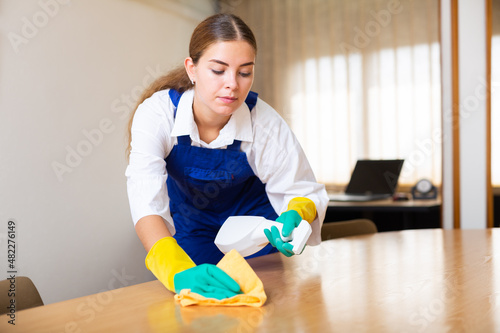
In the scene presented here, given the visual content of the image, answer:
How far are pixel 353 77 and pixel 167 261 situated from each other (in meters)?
3.85

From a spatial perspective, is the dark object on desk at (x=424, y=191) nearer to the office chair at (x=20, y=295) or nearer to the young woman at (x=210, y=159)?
the young woman at (x=210, y=159)

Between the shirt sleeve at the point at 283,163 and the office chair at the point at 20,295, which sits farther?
the shirt sleeve at the point at 283,163

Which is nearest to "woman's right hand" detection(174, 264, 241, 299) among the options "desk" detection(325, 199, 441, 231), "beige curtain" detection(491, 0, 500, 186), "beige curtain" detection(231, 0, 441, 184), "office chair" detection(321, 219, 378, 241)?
"office chair" detection(321, 219, 378, 241)

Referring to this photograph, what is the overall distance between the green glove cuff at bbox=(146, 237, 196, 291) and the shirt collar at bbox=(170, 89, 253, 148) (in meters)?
0.38

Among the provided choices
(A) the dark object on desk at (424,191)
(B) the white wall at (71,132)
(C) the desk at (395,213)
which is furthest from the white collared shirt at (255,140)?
(A) the dark object on desk at (424,191)

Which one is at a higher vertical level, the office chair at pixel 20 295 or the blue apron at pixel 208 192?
the blue apron at pixel 208 192

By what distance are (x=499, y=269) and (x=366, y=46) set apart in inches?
143

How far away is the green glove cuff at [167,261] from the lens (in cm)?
108

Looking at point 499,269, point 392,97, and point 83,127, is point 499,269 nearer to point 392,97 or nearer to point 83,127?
point 83,127

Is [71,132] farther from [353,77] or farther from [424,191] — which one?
[353,77]

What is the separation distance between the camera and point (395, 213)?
3.36m

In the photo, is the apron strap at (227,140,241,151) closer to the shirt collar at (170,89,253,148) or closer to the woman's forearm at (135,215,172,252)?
the shirt collar at (170,89,253,148)

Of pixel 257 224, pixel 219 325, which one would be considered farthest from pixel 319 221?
pixel 219 325

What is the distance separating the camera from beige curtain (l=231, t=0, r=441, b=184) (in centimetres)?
435
